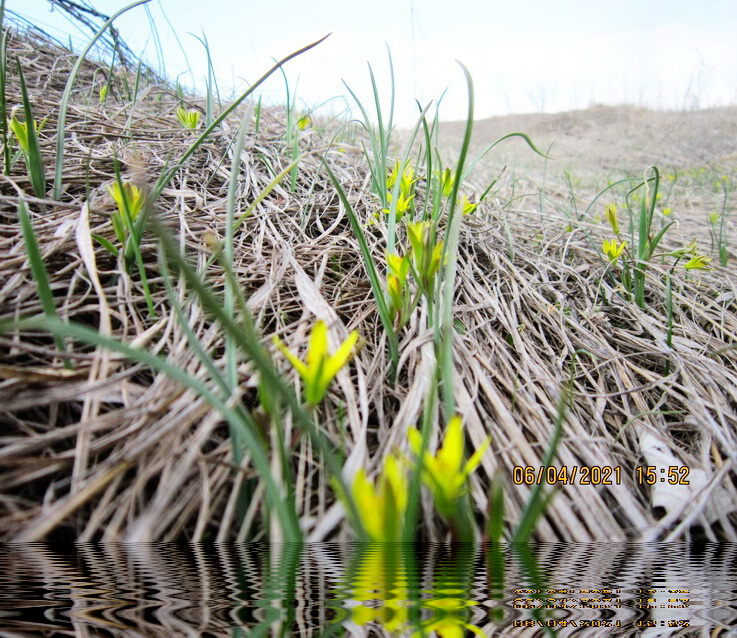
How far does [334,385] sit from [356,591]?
0.98 ft

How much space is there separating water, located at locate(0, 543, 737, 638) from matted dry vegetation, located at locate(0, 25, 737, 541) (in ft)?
0.10

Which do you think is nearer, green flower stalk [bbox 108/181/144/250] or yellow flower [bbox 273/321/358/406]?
yellow flower [bbox 273/321/358/406]

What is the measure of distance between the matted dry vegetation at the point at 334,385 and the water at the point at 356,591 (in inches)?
1.2

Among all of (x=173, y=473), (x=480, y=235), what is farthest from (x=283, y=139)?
(x=173, y=473)

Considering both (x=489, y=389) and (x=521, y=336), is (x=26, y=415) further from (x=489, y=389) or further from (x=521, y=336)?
(x=521, y=336)

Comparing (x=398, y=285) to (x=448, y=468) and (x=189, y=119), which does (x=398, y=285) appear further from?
(x=189, y=119)

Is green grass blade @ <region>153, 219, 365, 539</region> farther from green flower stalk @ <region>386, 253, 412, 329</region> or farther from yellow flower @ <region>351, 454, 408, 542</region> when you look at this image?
green flower stalk @ <region>386, 253, 412, 329</region>

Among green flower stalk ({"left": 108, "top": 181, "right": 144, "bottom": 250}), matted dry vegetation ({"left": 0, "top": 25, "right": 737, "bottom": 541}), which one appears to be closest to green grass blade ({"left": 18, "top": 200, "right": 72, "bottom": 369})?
matted dry vegetation ({"left": 0, "top": 25, "right": 737, "bottom": 541})

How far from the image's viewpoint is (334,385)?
69 centimetres

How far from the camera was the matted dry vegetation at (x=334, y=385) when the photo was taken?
521 millimetres

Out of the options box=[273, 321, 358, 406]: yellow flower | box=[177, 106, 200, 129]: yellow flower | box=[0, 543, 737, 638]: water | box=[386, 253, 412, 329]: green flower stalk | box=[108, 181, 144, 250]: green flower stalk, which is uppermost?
box=[177, 106, 200, 129]: yellow flower

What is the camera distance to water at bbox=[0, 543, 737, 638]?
39 centimetres

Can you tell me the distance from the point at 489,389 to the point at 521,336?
242 mm
